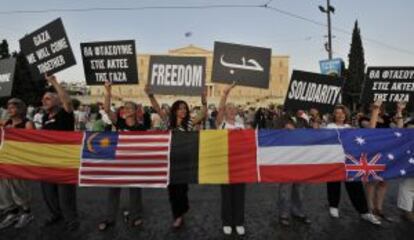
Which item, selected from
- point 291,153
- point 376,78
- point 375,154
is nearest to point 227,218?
point 291,153

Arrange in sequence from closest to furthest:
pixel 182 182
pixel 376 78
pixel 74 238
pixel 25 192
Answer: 1. pixel 74 238
2. pixel 182 182
3. pixel 25 192
4. pixel 376 78

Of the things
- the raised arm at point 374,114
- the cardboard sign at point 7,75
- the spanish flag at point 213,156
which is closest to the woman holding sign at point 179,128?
the spanish flag at point 213,156

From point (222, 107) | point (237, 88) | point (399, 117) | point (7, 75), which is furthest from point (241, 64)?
point (237, 88)

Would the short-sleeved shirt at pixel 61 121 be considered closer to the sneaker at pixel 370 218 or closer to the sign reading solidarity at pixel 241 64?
the sign reading solidarity at pixel 241 64

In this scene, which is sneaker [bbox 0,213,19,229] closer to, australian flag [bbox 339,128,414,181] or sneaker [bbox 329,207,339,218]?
sneaker [bbox 329,207,339,218]

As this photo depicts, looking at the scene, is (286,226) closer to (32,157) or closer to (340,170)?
(340,170)

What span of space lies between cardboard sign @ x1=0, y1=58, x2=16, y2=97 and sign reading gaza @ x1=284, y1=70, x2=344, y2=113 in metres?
4.46

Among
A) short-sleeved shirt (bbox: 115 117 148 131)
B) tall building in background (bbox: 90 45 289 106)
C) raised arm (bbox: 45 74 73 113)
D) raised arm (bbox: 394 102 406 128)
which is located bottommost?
tall building in background (bbox: 90 45 289 106)

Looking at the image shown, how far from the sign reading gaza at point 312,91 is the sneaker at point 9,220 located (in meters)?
4.41

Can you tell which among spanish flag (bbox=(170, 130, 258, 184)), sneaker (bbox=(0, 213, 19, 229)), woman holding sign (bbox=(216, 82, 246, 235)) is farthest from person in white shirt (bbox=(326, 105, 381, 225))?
sneaker (bbox=(0, 213, 19, 229))

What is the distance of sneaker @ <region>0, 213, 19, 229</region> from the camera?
7.44 metres

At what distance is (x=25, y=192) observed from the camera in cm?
794

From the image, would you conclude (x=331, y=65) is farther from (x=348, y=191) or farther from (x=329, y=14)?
(x=348, y=191)

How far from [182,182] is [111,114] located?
4.66 ft
